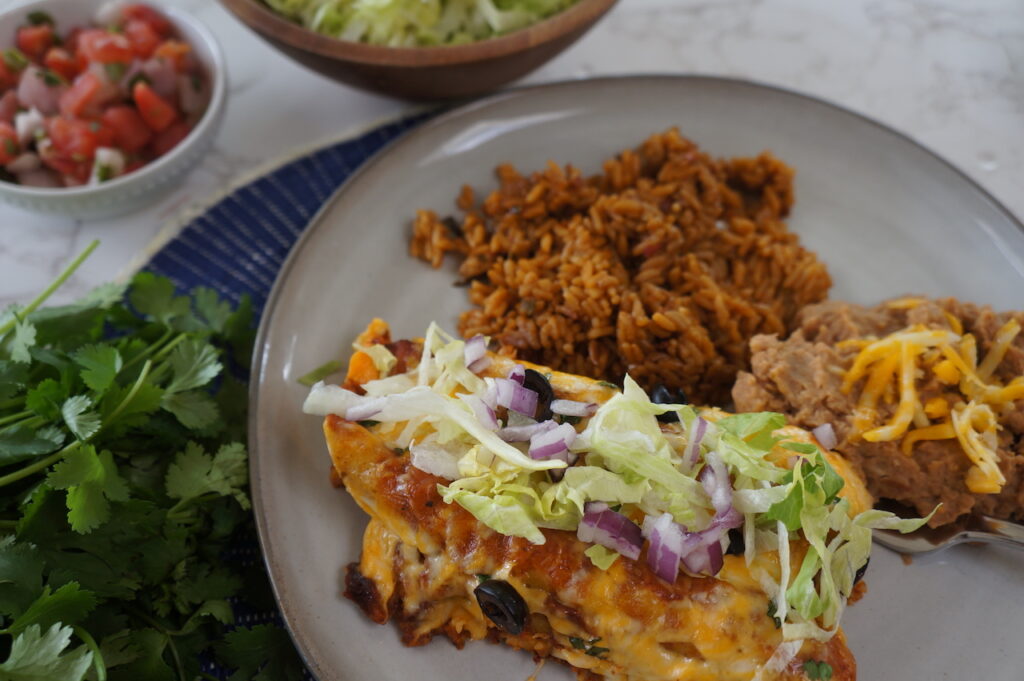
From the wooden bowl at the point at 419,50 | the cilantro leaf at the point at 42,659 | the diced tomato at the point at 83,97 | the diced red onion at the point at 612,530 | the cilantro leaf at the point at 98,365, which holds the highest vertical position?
the wooden bowl at the point at 419,50

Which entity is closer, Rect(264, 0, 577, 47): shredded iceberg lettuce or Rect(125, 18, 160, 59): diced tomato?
Rect(264, 0, 577, 47): shredded iceberg lettuce

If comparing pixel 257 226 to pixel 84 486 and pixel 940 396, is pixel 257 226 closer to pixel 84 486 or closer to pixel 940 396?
pixel 84 486

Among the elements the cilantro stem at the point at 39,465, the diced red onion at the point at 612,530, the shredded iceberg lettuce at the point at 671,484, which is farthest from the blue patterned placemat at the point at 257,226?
the diced red onion at the point at 612,530

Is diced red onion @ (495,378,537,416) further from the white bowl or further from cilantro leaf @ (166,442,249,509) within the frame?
the white bowl

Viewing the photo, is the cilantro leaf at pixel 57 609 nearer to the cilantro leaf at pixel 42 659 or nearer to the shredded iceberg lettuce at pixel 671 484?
the cilantro leaf at pixel 42 659

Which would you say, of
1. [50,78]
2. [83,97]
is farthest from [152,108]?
[50,78]

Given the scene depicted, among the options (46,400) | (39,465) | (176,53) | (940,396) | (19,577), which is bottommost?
(19,577)

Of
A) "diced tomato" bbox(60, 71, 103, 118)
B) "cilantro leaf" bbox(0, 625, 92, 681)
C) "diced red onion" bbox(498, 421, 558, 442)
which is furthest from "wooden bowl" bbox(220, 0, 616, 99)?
"cilantro leaf" bbox(0, 625, 92, 681)
